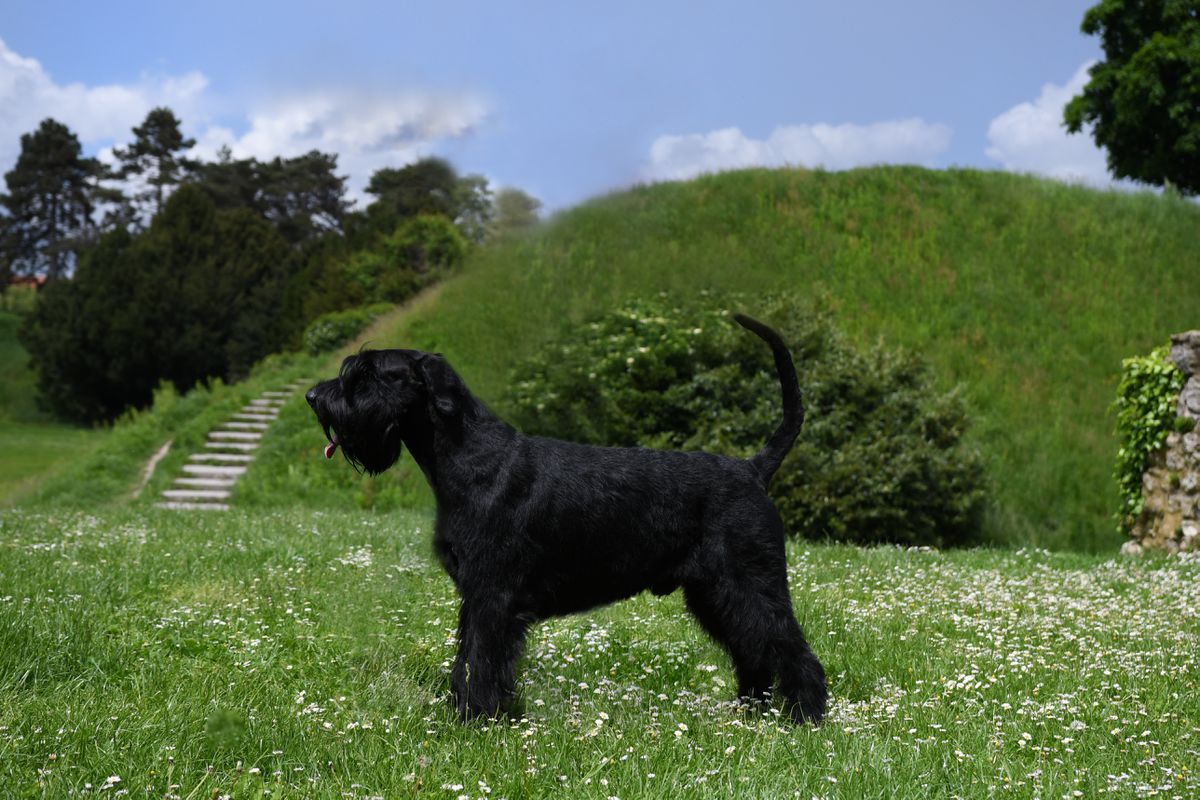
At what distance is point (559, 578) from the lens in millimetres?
4652

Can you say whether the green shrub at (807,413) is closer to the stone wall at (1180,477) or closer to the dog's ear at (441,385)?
A: the stone wall at (1180,477)

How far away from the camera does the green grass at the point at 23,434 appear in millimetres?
23202

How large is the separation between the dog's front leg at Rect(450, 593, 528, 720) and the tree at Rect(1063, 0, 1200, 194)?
93.5 feet

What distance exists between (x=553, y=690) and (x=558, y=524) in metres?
0.93

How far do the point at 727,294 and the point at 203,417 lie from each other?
39.8ft

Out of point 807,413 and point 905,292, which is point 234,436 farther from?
point 905,292

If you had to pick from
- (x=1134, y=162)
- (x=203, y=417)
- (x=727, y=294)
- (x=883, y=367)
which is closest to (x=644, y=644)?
(x=883, y=367)

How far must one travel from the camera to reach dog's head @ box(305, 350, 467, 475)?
454cm

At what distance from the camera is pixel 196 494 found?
1772 cm

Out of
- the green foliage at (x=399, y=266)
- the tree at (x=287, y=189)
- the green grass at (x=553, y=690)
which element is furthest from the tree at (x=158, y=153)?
the green grass at (x=553, y=690)

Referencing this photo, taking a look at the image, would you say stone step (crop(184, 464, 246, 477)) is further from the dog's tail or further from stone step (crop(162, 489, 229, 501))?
the dog's tail

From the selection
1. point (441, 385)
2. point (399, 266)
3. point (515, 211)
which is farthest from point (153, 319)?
point (441, 385)

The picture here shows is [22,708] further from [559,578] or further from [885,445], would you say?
[885,445]

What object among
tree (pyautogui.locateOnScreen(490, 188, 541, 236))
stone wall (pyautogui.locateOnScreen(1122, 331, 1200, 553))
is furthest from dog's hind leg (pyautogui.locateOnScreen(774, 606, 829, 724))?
tree (pyautogui.locateOnScreen(490, 188, 541, 236))
